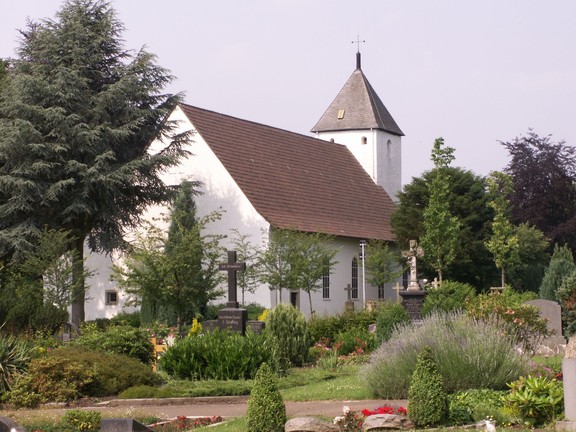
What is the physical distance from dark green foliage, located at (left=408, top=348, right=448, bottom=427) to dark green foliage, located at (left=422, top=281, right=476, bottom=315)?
56.2 feet

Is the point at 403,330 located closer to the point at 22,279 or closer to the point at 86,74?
the point at 22,279

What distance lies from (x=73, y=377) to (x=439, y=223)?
29938 mm

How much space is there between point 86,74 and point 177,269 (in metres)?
11.6

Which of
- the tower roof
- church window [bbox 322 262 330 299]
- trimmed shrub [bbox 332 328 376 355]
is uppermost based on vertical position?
the tower roof

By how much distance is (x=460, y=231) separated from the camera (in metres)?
50.5

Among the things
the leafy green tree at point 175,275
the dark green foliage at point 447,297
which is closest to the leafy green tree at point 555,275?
the dark green foliage at point 447,297

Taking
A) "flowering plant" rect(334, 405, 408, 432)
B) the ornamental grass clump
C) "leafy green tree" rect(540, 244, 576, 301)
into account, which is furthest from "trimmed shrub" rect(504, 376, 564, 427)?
"leafy green tree" rect(540, 244, 576, 301)

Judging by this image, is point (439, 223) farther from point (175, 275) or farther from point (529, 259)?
point (175, 275)

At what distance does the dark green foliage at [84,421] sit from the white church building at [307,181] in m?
25.9

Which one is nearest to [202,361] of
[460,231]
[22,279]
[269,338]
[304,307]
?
[269,338]

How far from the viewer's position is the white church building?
4719cm

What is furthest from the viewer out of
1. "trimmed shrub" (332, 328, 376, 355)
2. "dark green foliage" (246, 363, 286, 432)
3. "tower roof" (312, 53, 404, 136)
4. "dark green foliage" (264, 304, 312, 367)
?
"tower roof" (312, 53, 404, 136)

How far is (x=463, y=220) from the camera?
51.3m

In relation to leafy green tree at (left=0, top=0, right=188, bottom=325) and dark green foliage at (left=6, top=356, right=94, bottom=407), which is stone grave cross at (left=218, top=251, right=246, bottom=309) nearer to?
dark green foliage at (left=6, top=356, right=94, bottom=407)
